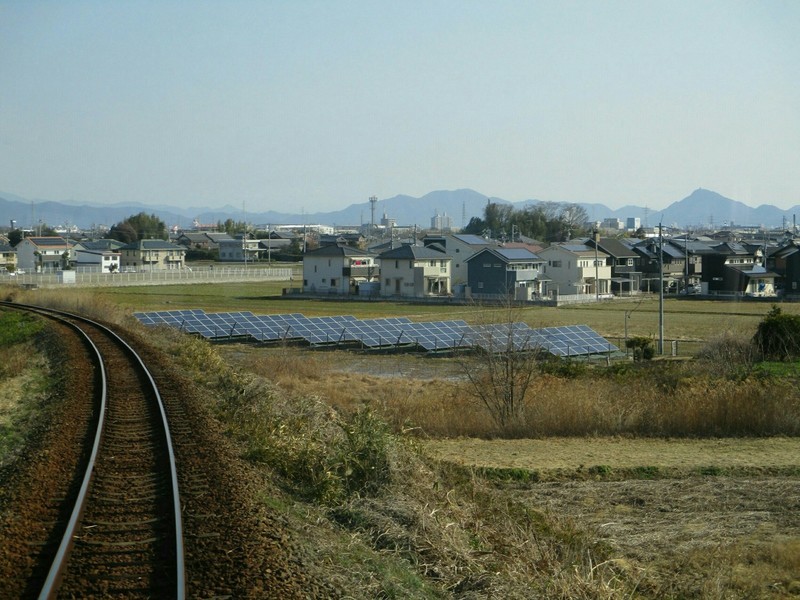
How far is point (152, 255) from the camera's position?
243 ft

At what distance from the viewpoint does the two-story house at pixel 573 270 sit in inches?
2156

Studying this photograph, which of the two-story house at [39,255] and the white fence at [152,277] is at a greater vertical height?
the two-story house at [39,255]

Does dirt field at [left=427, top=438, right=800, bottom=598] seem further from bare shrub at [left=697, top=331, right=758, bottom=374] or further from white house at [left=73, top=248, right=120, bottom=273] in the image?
white house at [left=73, top=248, right=120, bottom=273]

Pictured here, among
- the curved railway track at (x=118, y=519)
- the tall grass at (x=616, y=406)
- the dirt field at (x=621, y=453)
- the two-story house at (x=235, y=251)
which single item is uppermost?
the two-story house at (x=235, y=251)

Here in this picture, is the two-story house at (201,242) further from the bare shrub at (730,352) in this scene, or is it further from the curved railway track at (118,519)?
the curved railway track at (118,519)

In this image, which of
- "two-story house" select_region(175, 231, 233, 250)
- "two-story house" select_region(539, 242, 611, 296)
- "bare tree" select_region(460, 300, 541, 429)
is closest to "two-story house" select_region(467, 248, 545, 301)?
"two-story house" select_region(539, 242, 611, 296)

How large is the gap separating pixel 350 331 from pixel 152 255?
4947cm

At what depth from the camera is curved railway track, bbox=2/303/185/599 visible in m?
4.41

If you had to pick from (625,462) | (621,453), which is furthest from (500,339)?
(625,462)

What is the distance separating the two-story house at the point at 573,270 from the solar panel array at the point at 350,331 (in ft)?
85.8

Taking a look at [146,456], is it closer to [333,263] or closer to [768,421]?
[768,421]

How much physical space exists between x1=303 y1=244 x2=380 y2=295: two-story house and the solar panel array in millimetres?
23842

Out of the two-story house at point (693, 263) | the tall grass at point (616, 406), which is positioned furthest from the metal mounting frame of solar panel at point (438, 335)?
the two-story house at point (693, 263)

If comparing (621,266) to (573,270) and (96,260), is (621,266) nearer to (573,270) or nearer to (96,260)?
(573,270)
